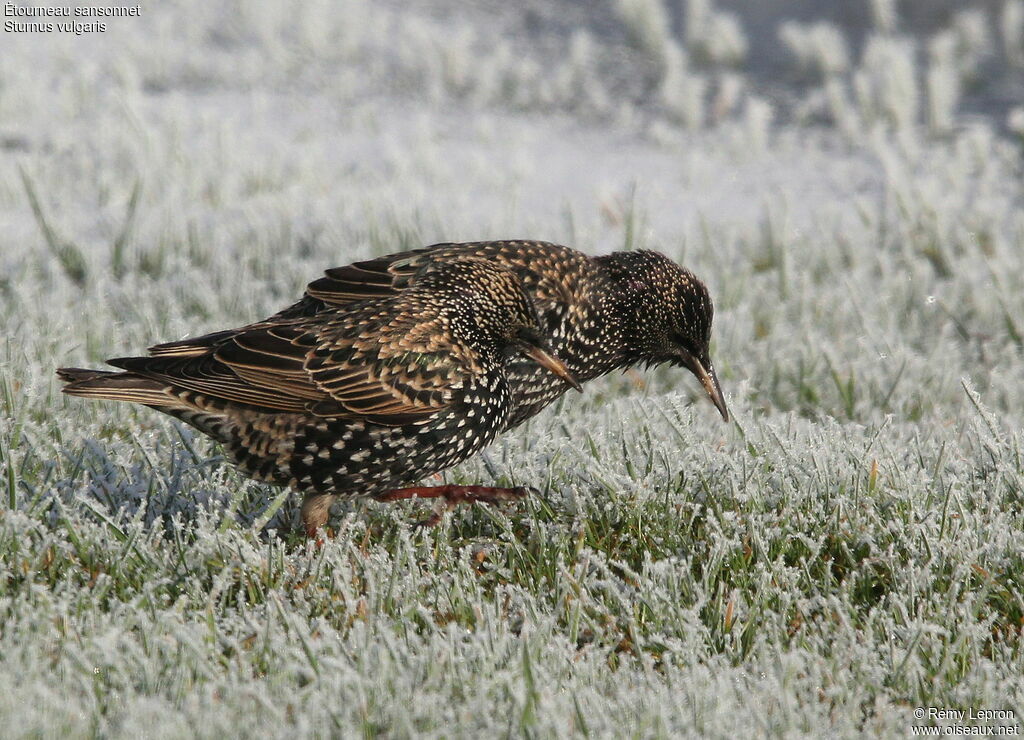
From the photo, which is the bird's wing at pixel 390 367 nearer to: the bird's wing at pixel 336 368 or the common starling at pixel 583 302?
the bird's wing at pixel 336 368

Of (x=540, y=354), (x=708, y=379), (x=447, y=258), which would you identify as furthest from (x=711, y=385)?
(x=447, y=258)

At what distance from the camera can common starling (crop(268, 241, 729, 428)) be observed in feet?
14.9

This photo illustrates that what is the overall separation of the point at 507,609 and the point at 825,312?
352 cm

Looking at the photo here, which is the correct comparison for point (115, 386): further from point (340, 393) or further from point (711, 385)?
point (711, 385)

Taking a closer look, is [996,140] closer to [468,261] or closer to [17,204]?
[468,261]

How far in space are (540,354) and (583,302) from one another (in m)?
0.56

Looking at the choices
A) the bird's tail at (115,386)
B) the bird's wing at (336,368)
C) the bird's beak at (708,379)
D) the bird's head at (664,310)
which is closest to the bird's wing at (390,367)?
the bird's wing at (336,368)

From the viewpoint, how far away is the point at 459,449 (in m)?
4.06

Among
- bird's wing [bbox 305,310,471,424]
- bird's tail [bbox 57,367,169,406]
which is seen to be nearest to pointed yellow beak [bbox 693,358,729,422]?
bird's wing [bbox 305,310,471,424]

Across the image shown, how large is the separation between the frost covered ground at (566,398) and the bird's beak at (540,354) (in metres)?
0.27

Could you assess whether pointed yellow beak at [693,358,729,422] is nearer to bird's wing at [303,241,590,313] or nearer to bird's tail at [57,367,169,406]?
bird's wing at [303,241,590,313]

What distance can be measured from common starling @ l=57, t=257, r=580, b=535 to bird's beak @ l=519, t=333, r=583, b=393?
173 millimetres

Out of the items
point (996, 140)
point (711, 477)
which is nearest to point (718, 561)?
point (711, 477)

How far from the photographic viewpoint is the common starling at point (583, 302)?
4.55 m
